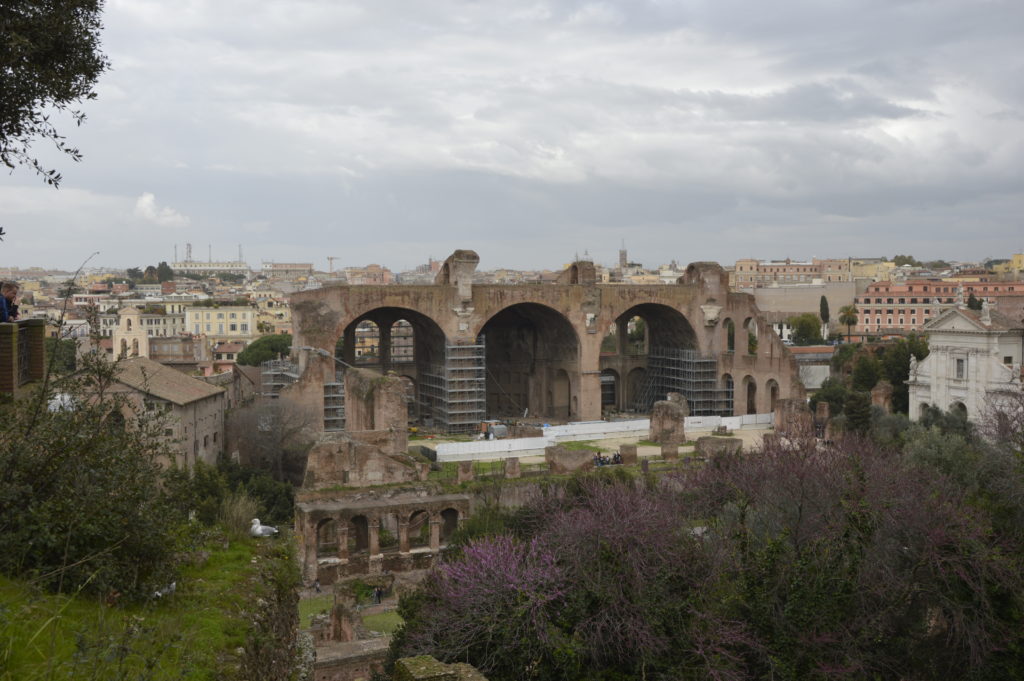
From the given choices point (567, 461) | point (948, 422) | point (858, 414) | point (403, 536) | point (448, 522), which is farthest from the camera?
point (858, 414)

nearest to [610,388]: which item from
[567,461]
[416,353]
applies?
[416,353]

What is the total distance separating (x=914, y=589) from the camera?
11.7m

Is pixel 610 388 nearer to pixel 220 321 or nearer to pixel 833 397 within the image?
pixel 833 397

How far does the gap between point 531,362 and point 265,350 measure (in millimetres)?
16925

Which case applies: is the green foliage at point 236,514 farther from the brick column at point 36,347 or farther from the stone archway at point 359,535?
the stone archway at point 359,535

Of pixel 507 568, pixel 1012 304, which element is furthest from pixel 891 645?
pixel 1012 304

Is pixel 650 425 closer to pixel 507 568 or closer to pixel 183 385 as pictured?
pixel 183 385

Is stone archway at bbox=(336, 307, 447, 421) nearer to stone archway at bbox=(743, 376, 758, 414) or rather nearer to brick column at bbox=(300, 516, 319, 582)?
stone archway at bbox=(743, 376, 758, 414)

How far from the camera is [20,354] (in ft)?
27.9

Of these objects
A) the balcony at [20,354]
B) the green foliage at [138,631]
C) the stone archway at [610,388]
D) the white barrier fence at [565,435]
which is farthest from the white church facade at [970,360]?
the balcony at [20,354]

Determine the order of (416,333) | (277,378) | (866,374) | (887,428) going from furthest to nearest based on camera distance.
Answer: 1. (866,374)
2. (416,333)
3. (277,378)
4. (887,428)

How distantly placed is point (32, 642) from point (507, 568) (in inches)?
278

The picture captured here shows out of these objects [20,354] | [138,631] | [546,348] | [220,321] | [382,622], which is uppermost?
[220,321]

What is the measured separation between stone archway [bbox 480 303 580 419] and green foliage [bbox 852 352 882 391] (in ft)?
41.4
